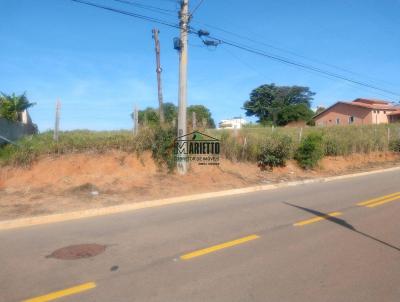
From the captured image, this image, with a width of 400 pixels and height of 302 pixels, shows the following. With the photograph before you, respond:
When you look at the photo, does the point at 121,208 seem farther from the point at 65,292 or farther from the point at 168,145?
the point at 65,292

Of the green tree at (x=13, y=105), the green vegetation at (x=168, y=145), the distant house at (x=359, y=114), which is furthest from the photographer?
the distant house at (x=359, y=114)

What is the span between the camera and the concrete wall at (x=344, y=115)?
5801 centimetres

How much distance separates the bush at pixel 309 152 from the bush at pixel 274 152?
4.21ft

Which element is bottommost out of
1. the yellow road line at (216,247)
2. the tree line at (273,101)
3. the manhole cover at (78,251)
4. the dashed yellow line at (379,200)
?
the manhole cover at (78,251)

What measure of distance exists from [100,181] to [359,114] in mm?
54065

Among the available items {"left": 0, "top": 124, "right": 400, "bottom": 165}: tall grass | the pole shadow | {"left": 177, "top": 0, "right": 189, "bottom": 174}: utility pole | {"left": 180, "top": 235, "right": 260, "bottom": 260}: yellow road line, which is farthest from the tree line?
{"left": 180, "top": 235, "right": 260, "bottom": 260}: yellow road line

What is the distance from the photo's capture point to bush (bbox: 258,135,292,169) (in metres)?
18.1

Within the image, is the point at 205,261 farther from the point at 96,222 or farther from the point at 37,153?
the point at 37,153

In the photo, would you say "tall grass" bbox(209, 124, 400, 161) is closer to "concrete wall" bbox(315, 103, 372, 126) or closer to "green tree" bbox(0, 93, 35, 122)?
"green tree" bbox(0, 93, 35, 122)

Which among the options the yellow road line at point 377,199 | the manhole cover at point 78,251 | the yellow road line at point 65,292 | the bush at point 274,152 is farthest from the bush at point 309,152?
the yellow road line at point 65,292

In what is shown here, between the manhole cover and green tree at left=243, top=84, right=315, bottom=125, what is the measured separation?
67.8 meters

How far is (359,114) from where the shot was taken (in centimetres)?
5938

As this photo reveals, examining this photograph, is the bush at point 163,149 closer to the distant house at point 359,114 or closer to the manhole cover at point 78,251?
the manhole cover at point 78,251
